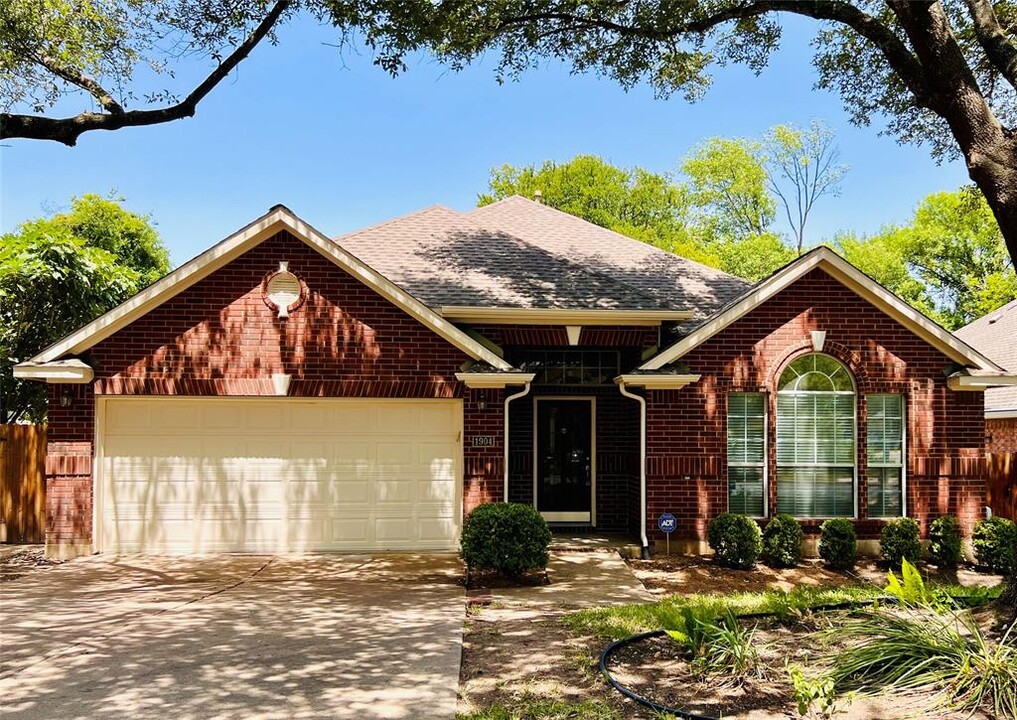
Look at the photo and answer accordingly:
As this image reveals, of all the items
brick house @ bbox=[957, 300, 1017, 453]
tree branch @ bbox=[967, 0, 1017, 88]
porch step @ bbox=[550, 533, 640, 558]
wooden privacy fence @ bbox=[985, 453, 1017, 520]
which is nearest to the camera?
tree branch @ bbox=[967, 0, 1017, 88]

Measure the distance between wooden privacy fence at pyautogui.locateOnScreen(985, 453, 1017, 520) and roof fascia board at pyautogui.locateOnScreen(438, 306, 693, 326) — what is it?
6.14 meters

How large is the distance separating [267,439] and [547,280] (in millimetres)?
5037

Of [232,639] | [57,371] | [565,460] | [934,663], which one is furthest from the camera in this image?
[565,460]

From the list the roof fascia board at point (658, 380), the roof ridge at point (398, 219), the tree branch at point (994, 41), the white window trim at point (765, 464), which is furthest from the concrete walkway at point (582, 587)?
the roof ridge at point (398, 219)

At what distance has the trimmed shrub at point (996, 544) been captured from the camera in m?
10.7

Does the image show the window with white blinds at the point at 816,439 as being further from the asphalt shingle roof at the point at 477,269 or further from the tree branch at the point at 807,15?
the tree branch at the point at 807,15

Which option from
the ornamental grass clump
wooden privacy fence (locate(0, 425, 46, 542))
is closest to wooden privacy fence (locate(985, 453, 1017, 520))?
the ornamental grass clump

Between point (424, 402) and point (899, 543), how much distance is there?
7.07m

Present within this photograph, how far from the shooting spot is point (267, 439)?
10906 mm

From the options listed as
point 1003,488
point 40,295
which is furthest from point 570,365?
point 40,295

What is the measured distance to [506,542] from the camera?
916cm

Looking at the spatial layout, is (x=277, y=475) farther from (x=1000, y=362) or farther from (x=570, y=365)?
(x=1000, y=362)

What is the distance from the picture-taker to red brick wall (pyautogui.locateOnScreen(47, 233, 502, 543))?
10570 millimetres

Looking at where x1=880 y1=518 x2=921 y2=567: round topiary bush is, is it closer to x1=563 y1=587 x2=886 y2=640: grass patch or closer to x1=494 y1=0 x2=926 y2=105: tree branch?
x1=563 y1=587 x2=886 y2=640: grass patch
